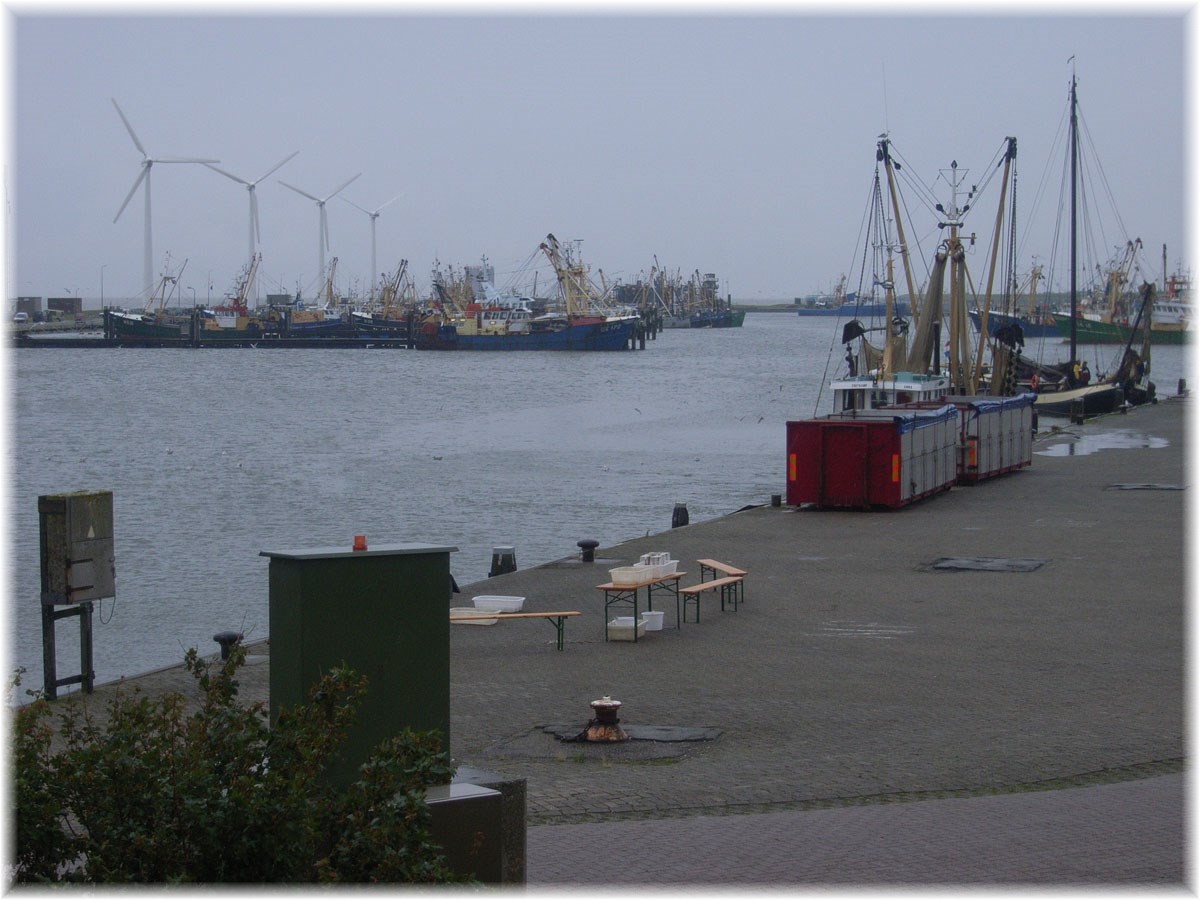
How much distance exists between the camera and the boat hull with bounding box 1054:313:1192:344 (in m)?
132

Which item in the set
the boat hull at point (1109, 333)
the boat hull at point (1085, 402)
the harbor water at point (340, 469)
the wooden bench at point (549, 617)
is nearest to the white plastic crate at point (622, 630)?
the wooden bench at point (549, 617)

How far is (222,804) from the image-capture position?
5633mm

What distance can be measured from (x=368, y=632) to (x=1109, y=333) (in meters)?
141

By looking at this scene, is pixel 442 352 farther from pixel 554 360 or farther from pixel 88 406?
pixel 88 406

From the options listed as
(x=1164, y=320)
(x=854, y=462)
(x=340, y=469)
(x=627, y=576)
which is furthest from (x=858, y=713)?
(x=1164, y=320)

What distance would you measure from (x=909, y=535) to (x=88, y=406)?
246ft

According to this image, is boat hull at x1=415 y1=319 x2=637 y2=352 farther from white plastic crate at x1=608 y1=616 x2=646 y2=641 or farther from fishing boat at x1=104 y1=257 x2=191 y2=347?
white plastic crate at x1=608 y1=616 x2=646 y2=641

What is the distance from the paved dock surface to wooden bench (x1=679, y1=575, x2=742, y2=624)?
0.70ft

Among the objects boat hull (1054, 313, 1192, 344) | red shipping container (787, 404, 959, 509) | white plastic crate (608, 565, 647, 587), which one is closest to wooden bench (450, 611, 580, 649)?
white plastic crate (608, 565, 647, 587)

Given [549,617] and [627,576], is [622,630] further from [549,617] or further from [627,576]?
[627,576]

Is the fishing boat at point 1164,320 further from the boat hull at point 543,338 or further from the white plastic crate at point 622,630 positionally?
the white plastic crate at point 622,630

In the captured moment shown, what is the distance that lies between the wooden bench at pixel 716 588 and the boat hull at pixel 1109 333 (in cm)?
10826

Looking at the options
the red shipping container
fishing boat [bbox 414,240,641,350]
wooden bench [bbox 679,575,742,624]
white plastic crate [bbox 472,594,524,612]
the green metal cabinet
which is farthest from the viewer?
fishing boat [bbox 414,240,641,350]

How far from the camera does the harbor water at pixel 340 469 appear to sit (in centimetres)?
2814
